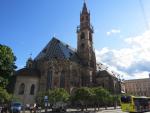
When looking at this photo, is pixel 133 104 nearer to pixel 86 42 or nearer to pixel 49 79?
pixel 49 79

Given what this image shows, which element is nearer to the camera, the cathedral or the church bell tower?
the cathedral

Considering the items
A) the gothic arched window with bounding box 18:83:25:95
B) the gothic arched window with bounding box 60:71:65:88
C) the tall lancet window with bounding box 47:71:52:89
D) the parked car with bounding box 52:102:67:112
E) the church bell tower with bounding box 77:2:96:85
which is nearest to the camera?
the parked car with bounding box 52:102:67:112

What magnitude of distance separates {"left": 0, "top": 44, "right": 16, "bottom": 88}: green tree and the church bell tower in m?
30.9

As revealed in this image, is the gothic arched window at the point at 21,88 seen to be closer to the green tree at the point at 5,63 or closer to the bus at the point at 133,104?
the green tree at the point at 5,63

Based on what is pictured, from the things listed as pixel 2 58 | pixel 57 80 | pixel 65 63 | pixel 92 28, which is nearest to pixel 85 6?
pixel 92 28

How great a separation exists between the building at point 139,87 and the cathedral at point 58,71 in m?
55.6

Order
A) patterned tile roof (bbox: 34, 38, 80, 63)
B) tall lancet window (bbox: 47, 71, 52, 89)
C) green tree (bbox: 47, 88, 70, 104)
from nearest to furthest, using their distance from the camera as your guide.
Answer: green tree (bbox: 47, 88, 70, 104)
tall lancet window (bbox: 47, 71, 52, 89)
patterned tile roof (bbox: 34, 38, 80, 63)

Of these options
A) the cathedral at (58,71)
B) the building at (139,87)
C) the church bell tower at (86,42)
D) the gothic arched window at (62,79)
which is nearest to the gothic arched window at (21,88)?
the cathedral at (58,71)

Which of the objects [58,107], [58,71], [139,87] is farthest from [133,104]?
[139,87]

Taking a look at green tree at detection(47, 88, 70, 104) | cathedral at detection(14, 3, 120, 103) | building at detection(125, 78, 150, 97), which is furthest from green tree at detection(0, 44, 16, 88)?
building at detection(125, 78, 150, 97)

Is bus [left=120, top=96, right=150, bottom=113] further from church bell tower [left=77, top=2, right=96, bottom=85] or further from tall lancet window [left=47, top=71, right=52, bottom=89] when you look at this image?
church bell tower [left=77, top=2, right=96, bottom=85]

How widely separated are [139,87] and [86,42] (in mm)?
69974

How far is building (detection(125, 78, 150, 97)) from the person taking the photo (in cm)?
11631

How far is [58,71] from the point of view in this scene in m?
52.8
